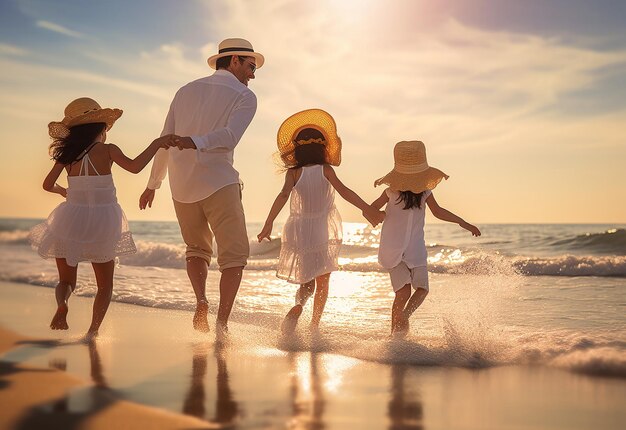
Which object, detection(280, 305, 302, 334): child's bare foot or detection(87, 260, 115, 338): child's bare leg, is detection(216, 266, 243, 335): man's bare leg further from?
detection(87, 260, 115, 338): child's bare leg

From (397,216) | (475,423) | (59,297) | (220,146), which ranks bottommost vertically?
(475,423)

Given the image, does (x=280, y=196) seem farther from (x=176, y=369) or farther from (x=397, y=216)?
(x=176, y=369)

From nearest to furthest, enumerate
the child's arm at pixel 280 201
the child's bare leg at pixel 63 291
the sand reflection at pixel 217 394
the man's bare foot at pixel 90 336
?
the sand reflection at pixel 217 394, the man's bare foot at pixel 90 336, the child's bare leg at pixel 63 291, the child's arm at pixel 280 201

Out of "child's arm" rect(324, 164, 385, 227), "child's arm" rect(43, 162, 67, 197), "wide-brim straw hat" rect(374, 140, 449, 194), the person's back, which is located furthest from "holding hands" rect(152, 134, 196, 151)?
the person's back

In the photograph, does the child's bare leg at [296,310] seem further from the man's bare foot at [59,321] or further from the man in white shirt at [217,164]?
the man's bare foot at [59,321]

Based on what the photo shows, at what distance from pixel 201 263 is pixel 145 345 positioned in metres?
0.96

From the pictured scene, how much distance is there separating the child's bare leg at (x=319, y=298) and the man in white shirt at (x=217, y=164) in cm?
72

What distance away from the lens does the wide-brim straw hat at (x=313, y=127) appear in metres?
6.58

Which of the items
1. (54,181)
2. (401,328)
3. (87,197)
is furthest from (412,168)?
(54,181)

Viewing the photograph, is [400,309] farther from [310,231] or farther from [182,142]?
[182,142]

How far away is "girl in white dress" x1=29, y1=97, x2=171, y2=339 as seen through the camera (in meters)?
5.70

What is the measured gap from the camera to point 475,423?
3.50 metres

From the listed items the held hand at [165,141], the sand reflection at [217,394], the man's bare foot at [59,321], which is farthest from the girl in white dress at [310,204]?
the man's bare foot at [59,321]

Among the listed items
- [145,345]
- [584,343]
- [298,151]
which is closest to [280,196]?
[298,151]
